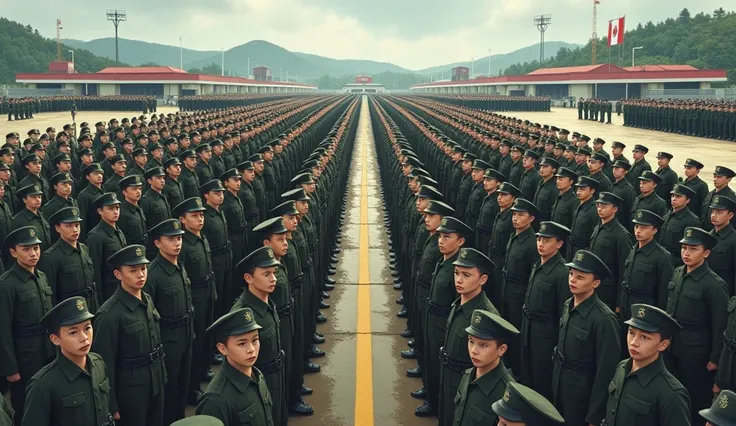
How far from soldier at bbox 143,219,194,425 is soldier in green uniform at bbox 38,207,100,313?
91 centimetres

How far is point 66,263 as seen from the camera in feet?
20.5

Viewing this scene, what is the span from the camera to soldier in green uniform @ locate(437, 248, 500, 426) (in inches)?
194

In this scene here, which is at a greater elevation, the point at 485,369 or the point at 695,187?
the point at 695,187

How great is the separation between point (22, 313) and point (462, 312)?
3625 millimetres

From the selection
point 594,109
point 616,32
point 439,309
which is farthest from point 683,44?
point 439,309

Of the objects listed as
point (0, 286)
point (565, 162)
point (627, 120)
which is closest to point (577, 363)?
point (0, 286)

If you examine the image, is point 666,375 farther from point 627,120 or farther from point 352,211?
point 627,120

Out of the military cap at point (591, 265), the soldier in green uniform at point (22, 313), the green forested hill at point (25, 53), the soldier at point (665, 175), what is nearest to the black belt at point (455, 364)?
the military cap at point (591, 265)

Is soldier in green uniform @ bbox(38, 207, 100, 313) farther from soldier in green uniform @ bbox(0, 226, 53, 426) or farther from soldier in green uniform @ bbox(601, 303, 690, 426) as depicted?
soldier in green uniform @ bbox(601, 303, 690, 426)

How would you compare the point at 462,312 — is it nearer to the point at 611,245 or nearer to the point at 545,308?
the point at 545,308

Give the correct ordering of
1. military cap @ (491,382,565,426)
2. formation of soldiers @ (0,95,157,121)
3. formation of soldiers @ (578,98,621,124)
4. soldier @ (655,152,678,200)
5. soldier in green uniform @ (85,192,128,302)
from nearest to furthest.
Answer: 1. military cap @ (491,382,565,426)
2. soldier in green uniform @ (85,192,128,302)
3. soldier @ (655,152,678,200)
4. formation of soldiers @ (578,98,621,124)
5. formation of soldiers @ (0,95,157,121)

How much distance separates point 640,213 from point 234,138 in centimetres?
1034

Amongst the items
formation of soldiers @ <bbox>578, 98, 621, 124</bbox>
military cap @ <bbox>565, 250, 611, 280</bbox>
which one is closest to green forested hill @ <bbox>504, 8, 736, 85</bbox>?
formation of soldiers @ <bbox>578, 98, 621, 124</bbox>

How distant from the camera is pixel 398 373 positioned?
757 centimetres
